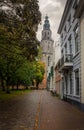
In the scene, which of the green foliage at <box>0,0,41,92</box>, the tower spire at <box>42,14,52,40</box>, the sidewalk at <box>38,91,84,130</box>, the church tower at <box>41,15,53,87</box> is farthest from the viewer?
the tower spire at <box>42,14,52,40</box>

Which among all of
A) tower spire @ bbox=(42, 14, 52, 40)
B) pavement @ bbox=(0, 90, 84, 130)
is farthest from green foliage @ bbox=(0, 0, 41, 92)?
tower spire @ bbox=(42, 14, 52, 40)

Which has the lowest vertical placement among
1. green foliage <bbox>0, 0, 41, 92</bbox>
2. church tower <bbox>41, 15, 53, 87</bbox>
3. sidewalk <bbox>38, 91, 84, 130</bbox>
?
sidewalk <bbox>38, 91, 84, 130</bbox>

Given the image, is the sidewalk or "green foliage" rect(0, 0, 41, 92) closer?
the sidewalk

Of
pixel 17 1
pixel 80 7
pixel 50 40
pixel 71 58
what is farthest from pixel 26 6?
pixel 50 40

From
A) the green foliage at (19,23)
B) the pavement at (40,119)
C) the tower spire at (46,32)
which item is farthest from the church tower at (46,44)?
the pavement at (40,119)

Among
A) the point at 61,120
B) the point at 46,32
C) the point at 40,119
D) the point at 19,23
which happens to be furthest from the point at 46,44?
the point at 61,120

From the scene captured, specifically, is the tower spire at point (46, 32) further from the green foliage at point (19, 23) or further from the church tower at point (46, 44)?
the green foliage at point (19, 23)

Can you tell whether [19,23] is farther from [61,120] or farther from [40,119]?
[61,120]

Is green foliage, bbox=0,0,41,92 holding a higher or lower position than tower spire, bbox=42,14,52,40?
lower

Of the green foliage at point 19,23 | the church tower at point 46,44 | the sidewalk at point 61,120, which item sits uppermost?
the church tower at point 46,44

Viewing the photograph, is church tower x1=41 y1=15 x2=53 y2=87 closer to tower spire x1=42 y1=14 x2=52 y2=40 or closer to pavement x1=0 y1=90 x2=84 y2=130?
tower spire x1=42 y1=14 x2=52 y2=40

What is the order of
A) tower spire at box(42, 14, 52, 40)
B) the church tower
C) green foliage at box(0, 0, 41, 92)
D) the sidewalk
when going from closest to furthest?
the sidewalk
green foliage at box(0, 0, 41, 92)
the church tower
tower spire at box(42, 14, 52, 40)

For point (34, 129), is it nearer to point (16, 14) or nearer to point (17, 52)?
point (16, 14)

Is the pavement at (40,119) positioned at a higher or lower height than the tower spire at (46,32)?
lower
